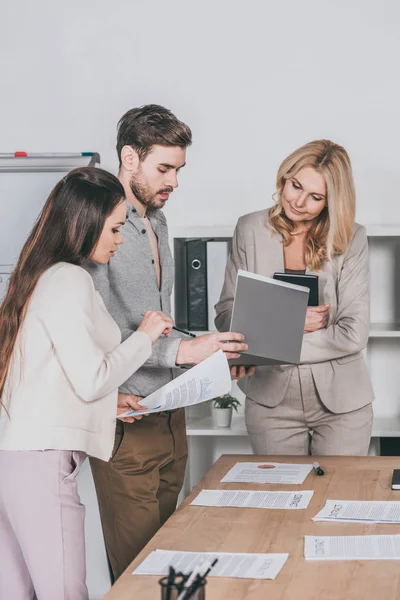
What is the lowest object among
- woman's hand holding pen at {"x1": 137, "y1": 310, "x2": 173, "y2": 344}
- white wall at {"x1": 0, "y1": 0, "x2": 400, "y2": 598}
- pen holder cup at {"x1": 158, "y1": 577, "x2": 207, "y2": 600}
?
pen holder cup at {"x1": 158, "y1": 577, "x2": 207, "y2": 600}

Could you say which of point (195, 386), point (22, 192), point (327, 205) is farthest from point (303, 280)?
point (22, 192)

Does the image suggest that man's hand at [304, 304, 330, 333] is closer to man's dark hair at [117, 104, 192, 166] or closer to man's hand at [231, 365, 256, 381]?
man's hand at [231, 365, 256, 381]

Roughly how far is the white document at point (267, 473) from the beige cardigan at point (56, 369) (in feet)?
1.76

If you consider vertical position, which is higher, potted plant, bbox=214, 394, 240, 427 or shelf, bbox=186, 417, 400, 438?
potted plant, bbox=214, 394, 240, 427

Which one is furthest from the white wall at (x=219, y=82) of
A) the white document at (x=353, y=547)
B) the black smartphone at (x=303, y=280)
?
the white document at (x=353, y=547)

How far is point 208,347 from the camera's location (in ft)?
7.53

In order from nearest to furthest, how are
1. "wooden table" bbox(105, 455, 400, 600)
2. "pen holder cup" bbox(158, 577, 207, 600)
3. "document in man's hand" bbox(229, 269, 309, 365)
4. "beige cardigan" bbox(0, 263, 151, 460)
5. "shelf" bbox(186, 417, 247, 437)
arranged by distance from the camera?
"pen holder cup" bbox(158, 577, 207, 600) → "wooden table" bbox(105, 455, 400, 600) → "beige cardigan" bbox(0, 263, 151, 460) → "document in man's hand" bbox(229, 269, 309, 365) → "shelf" bbox(186, 417, 247, 437)

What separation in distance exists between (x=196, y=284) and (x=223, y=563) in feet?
A: 6.14

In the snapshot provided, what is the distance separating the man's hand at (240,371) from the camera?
2566 mm

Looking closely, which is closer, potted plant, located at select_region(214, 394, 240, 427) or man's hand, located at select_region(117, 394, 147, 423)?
man's hand, located at select_region(117, 394, 147, 423)

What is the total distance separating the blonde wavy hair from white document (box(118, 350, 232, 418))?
75 cm

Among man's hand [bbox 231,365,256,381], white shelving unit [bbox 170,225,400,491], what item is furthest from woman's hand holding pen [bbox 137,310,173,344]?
white shelving unit [bbox 170,225,400,491]

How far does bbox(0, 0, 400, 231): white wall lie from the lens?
11.4 ft

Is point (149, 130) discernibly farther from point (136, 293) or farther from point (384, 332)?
point (384, 332)
